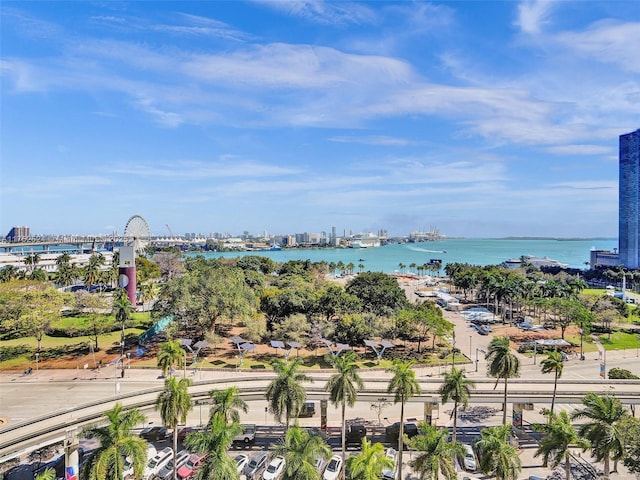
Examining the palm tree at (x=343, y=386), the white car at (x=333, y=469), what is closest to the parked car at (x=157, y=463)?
the white car at (x=333, y=469)

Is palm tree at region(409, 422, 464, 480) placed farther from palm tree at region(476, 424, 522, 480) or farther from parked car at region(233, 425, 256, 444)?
parked car at region(233, 425, 256, 444)

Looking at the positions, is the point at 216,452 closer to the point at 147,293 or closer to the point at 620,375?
the point at 620,375

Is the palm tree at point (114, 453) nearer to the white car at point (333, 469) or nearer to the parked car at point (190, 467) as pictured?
the parked car at point (190, 467)

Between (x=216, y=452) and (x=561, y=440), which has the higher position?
(x=216, y=452)

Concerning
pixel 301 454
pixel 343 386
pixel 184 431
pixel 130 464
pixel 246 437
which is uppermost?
pixel 343 386

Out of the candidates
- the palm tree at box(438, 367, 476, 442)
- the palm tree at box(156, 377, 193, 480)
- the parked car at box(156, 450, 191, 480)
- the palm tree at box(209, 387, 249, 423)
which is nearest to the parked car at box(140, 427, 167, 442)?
the parked car at box(156, 450, 191, 480)

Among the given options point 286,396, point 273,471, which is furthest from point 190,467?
point 286,396

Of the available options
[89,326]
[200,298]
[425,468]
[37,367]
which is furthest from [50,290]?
[425,468]
